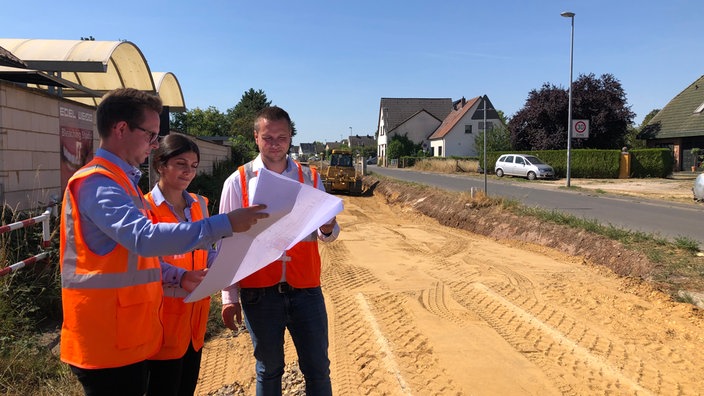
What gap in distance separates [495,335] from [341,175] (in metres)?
18.1

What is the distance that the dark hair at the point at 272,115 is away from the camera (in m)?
2.59

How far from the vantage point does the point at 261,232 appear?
1.94 metres

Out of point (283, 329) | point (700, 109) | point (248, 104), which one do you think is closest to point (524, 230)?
point (283, 329)

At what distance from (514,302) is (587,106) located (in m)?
32.6

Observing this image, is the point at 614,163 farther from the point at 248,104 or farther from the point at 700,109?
the point at 248,104

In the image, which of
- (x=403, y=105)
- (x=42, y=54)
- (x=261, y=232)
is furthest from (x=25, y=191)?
(x=403, y=105)

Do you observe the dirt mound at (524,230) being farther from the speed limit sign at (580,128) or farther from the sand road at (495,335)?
the speed limit sign at (580,128)

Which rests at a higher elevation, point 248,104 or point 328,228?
point 248,104

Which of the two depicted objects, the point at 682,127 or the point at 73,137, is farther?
the point at 682,127

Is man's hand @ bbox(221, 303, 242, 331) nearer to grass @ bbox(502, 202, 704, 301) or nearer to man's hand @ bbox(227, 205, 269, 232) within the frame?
man's hand @ bbox(227, 205, 269, 232)

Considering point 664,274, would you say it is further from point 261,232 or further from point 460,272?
point 261,232

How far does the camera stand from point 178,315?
213 centimetres

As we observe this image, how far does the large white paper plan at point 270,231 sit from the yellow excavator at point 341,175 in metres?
20.1

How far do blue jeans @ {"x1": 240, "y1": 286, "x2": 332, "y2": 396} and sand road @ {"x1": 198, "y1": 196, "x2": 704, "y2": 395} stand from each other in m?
1.15
